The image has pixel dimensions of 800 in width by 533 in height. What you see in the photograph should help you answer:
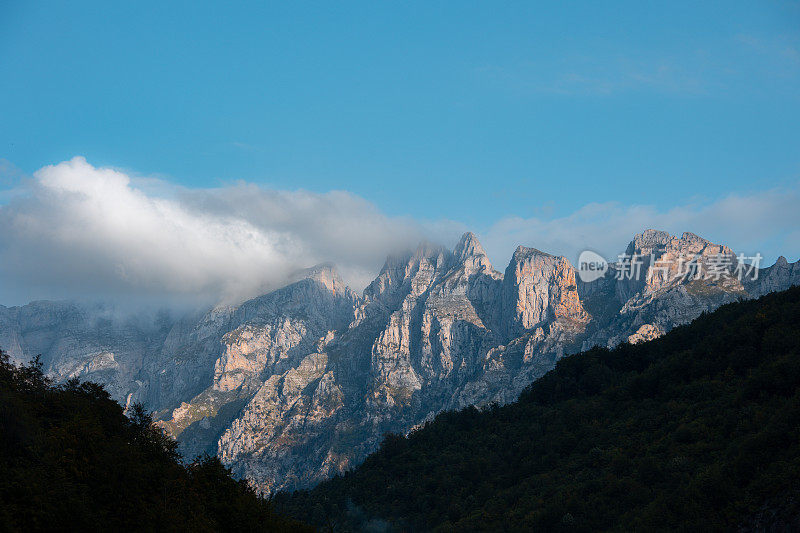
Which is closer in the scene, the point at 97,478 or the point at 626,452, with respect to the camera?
the point at 97,478

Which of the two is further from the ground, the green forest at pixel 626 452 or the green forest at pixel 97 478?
the green forest at pixel 97 478

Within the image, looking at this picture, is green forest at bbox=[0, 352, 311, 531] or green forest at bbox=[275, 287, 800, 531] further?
green forest at bbox=[275, 287, 800, 531]

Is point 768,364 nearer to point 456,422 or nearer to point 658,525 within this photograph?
point 658,525

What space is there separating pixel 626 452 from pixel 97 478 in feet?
248

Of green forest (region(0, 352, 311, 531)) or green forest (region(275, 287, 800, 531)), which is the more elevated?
green forest (region(0, 352, 311, 531))

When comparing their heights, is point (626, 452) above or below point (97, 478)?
below

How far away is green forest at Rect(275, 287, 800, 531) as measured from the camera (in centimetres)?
6669

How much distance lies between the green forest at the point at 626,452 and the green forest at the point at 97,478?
35.9 meters

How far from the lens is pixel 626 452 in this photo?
305 ft

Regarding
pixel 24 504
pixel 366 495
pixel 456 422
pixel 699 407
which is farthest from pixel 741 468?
pixel 456 422

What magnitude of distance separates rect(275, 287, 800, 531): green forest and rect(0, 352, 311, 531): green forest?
3591 cm

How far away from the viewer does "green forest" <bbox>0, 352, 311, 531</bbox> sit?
5319 cm

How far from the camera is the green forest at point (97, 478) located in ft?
174

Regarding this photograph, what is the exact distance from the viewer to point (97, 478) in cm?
6288
